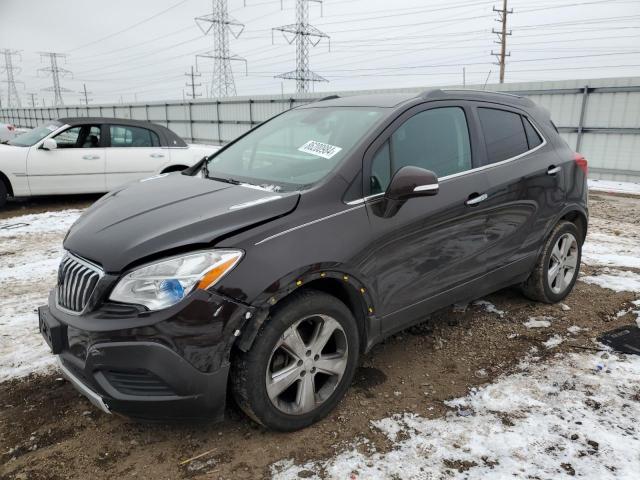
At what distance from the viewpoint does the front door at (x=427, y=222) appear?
9.28 ft

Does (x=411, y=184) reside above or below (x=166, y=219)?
above

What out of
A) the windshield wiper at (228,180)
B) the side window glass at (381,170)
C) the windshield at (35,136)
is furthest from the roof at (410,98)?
the windshield at (35,136)

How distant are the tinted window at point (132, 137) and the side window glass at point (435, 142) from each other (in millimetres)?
7055

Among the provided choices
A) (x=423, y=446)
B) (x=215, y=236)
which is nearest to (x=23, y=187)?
(x=215, y=236)

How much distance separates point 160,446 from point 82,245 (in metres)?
1.12

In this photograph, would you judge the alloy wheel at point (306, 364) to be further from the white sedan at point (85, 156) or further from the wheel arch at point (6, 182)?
the wheel arch at point (6, 182)

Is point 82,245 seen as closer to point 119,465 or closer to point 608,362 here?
point 119,465

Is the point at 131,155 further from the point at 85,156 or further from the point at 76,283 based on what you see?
the point at 76,283

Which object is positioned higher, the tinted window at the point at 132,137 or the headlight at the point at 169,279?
the tinted window at the point at 132,137

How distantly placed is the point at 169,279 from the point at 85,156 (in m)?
7.40

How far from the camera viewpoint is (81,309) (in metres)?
2.36

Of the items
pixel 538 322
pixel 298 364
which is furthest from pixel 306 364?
pixel 538 322

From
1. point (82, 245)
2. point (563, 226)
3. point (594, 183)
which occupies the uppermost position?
point (82, 245)

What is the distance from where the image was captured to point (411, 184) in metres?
2.68
